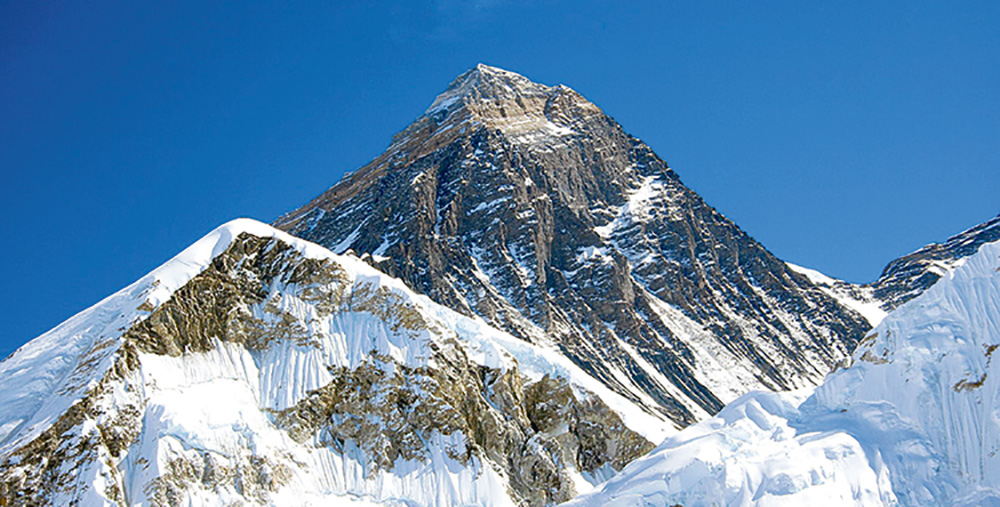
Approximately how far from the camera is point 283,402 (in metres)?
86.2

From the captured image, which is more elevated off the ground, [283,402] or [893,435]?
[283,402]

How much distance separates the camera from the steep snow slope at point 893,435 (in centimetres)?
4703

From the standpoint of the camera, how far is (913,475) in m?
48.1

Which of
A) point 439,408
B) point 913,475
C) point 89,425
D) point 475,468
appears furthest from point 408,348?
point 913,475

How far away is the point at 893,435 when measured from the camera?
50000 mm

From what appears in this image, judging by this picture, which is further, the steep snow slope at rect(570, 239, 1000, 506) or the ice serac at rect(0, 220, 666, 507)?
the ice serac at rect(0, 220, 666, 507)

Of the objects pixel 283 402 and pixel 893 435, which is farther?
pixel 283 402

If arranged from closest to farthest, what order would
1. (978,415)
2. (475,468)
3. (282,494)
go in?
(978,415) < (282,494) < (475,468)

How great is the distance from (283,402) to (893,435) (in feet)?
175

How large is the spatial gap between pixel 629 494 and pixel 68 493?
42554mm

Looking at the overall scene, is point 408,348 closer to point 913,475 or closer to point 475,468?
point 475,468

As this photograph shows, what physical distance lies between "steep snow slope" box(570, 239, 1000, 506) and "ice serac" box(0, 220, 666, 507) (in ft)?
115

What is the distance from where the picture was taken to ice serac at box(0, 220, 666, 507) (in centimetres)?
7544

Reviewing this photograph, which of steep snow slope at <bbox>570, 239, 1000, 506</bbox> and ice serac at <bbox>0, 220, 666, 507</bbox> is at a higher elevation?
ice serac at <bbox>0, 220, 666, 507</bbox>
